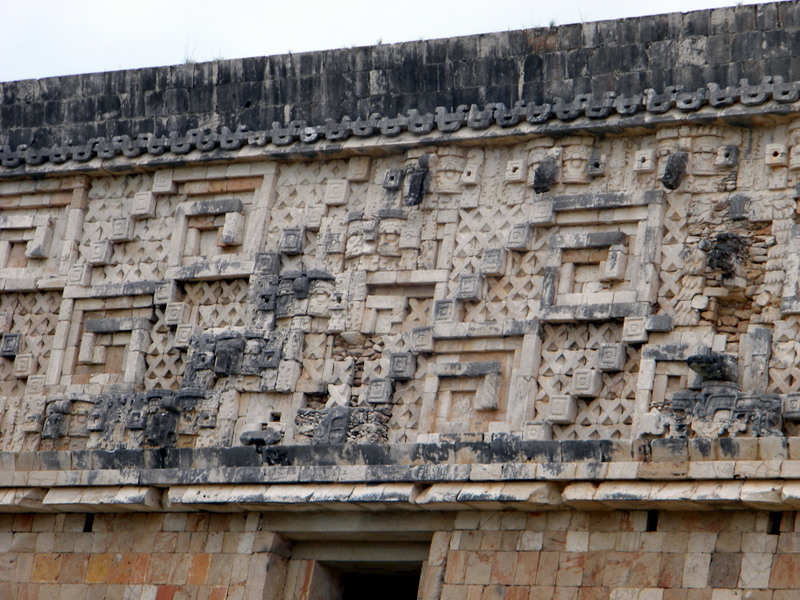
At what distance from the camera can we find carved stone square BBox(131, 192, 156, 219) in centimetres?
1611

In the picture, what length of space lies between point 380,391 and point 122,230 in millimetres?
2962

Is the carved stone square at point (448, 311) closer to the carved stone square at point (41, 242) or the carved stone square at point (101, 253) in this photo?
the carved stone square at point (101, 253)

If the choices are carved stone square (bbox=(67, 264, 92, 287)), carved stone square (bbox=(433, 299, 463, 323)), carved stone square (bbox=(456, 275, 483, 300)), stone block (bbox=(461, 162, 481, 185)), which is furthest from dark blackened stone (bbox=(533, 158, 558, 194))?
carved stone square (bbox=(67, 264, 92, 287))

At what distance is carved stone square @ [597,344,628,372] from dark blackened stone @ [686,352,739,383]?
2.04 feet

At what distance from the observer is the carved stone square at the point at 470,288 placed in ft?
47.2

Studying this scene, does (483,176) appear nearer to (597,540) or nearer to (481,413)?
(481,413)

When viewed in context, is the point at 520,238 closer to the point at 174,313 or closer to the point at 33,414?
the point at 174,313

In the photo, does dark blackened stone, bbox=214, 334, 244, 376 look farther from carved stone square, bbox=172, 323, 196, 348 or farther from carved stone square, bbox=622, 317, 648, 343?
carved stone square, bbox=622, 317, 648, 343

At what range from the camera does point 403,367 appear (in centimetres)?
1446

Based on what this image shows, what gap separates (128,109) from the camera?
16375mm

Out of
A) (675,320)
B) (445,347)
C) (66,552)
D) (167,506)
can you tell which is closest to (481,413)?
(445,347)

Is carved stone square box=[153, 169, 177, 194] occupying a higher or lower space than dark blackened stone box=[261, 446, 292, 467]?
higher

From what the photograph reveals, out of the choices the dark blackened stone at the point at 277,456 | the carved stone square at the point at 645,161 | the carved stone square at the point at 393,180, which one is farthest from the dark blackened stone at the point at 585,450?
the carved stone square at the point at 393,180

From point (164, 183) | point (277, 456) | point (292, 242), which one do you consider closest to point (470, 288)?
point (292, 242)
